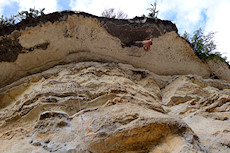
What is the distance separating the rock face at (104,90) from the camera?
6.17 feet

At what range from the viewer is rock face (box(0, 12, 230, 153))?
6.17 ft

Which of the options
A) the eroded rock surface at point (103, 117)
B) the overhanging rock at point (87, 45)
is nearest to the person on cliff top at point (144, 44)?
the overhanging rock at point (87, 45)

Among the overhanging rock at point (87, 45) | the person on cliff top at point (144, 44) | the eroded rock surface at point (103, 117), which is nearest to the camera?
the eroded rock surface at point (103, 117)

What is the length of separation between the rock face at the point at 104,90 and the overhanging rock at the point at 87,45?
2cm

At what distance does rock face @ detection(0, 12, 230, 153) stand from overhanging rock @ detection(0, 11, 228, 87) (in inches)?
0.6

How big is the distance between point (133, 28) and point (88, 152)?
10.0ft

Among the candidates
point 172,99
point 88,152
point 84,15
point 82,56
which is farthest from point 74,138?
point 84,15

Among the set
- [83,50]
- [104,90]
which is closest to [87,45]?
[83,50]

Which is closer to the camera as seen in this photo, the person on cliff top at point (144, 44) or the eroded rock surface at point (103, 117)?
the eroded rock surface at point (103, 117)

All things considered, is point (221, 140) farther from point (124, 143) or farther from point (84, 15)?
point (84, 15)

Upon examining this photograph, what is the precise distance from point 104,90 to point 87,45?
5.02 ft

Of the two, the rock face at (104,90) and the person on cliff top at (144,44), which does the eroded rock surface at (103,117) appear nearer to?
the rock face at (104,90)

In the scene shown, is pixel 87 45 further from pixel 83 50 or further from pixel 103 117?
pixel 103 117

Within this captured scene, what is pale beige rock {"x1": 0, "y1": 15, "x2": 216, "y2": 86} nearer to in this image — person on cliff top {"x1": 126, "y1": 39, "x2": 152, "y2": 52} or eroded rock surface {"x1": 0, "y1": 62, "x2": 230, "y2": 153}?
person on cliff top {"x1": 126, "y1": 39, "x2": 152, "y2": 52}
